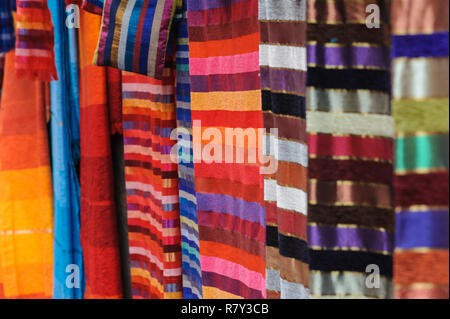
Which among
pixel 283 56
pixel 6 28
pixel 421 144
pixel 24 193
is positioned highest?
pixel 6 28

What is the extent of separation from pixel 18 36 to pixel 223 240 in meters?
0.74

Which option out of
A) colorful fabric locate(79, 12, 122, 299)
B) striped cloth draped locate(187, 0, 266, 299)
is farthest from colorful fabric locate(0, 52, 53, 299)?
striped cloth draped locate(187, 0, 266, 299)

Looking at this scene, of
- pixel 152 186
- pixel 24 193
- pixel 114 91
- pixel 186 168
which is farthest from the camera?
pixel 24 193

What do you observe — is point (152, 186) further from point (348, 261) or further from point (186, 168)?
point (348, 261)

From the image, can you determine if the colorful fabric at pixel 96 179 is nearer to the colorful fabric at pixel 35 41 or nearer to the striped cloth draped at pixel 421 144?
the colorful fabric at pixel 35 41

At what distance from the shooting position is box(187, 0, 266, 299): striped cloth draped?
1.09 meters

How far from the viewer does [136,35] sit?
124 centimetres

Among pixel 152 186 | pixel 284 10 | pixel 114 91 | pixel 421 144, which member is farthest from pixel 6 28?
pixel 421 144

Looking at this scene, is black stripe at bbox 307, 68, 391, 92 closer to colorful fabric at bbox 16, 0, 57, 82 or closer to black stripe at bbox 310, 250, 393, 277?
black stripe at bbox 310, 250, 393, 277

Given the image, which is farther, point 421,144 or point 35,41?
point 35,41

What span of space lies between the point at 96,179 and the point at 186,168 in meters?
0.44
